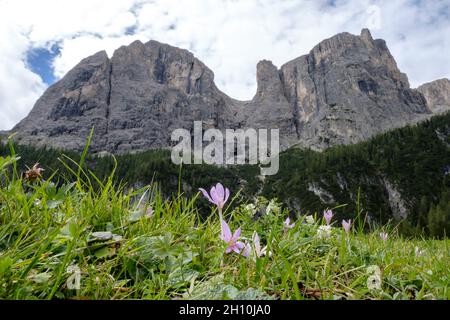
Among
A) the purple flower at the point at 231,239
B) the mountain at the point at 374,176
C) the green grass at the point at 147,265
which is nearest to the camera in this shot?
the green grass at the point at 147,265

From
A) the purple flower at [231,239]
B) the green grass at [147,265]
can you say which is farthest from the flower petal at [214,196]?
the green grass at [147,265]

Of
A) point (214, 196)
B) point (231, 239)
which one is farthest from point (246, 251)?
point (214, 196)

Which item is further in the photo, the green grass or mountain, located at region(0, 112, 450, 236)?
mountain, located at region(0, 112, 450, 236)

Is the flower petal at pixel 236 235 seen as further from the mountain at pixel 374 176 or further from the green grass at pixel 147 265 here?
the mountain at pixel 374 176


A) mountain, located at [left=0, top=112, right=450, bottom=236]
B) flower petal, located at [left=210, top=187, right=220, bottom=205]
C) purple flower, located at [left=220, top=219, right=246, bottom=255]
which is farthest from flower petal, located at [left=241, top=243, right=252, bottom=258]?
mountain, located at [left=0, top=112, right=450, bottom=236]

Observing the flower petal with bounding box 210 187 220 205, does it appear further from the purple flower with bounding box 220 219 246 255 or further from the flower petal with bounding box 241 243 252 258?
the flower petal with bounding box 241 243 252 258

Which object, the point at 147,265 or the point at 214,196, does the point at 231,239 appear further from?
the point at 147,265

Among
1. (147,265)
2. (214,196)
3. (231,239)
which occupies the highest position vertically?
(214,196)

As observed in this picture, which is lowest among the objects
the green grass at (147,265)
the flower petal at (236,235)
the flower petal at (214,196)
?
the green grass at (147,265)

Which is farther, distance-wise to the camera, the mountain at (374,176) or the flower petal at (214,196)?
the mountain at (374,176)

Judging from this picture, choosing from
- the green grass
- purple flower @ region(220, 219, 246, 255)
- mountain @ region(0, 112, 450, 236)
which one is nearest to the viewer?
the green grass

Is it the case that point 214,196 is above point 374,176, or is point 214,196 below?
below

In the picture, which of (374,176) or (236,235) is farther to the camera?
(374,176)

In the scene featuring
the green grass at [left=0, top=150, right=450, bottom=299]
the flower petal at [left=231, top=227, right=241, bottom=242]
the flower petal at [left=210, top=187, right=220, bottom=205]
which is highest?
the flower petal at [left=210, top=187, right=220, bottom=205]
